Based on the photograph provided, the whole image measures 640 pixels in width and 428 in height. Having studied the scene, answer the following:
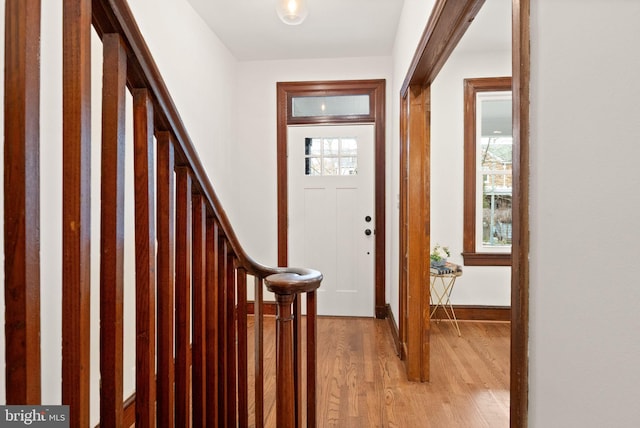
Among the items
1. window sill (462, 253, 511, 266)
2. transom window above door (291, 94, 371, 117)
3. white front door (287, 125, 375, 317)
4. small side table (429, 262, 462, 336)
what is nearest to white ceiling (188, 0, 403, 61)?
transom window above door (291, 94, 371, 117)

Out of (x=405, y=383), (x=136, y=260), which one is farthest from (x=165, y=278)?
(x=405, y=383)

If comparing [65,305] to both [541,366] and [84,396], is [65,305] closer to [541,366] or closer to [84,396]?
[84,396]

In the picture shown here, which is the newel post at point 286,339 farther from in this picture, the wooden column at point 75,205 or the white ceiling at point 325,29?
the white ceiling at point 325,29

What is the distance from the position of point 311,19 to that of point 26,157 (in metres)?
3.06

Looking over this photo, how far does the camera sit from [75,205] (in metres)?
0.58

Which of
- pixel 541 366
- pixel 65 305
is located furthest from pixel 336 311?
pixel 65 305

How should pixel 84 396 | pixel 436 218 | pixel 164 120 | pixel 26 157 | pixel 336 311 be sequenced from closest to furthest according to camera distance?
pixel 26 157, pixel 84 396, pixel 164 120, pixel 436 218, pixel 336 311

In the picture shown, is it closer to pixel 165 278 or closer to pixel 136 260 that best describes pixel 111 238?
pixel 136 260

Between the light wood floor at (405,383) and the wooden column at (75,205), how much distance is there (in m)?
1.66

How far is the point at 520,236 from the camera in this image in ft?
2.72

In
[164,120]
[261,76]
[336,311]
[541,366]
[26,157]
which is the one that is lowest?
[336,311]

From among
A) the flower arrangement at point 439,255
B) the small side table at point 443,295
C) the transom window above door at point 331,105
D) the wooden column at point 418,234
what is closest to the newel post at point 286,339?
the wooden column at point 418,234

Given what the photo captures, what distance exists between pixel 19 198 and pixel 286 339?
0.92 meters

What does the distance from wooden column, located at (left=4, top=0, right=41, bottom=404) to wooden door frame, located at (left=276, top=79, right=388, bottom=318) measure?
11.4 ft
